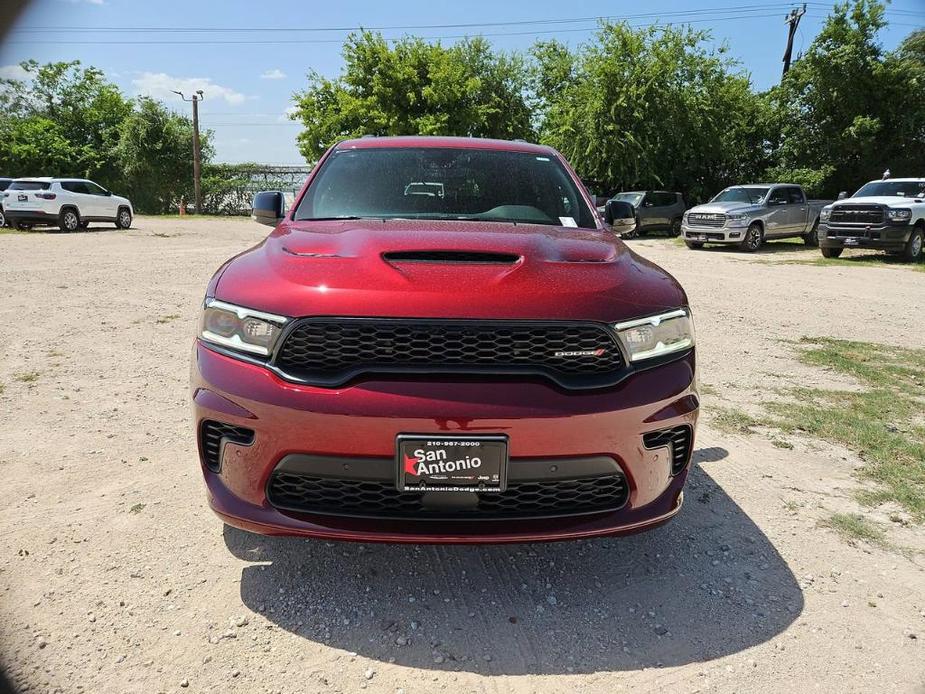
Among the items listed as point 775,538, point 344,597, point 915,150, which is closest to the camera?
point 344,597

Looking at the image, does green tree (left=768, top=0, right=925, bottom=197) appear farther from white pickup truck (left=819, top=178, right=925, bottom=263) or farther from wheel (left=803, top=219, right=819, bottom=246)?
white pickup truck (left=819, top=178, right=925, bottom=263)

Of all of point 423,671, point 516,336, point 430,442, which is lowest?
point 423,671

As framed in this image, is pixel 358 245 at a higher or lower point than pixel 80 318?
higher

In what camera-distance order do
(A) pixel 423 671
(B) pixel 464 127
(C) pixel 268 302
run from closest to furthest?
(A) pixel 423 671
(C) pixel 268 302
(B) pixel 464 127

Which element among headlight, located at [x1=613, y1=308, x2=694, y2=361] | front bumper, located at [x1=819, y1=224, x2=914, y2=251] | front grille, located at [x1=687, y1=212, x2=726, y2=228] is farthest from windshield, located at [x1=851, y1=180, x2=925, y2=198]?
headlight, located at [x1=613, y1=308, x2=694, y2=361]

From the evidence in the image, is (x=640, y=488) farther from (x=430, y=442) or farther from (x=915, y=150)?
(x=915, y=150)

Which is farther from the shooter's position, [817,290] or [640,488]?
[817,290]

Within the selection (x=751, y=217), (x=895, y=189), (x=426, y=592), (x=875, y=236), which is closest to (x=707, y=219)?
(x=751, y=217)

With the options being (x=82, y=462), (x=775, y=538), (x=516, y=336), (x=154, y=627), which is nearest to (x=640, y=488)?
(x=516, y=336)

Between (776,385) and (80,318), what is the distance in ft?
22.6

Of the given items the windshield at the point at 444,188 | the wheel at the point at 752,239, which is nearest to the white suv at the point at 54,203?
the wheel at the point at 752,239

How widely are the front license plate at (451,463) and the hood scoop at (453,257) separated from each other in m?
0.67

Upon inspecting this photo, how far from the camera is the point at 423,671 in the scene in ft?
7.07

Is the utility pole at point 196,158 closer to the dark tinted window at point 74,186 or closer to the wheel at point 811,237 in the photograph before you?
the dark tinted window at point 74,186
